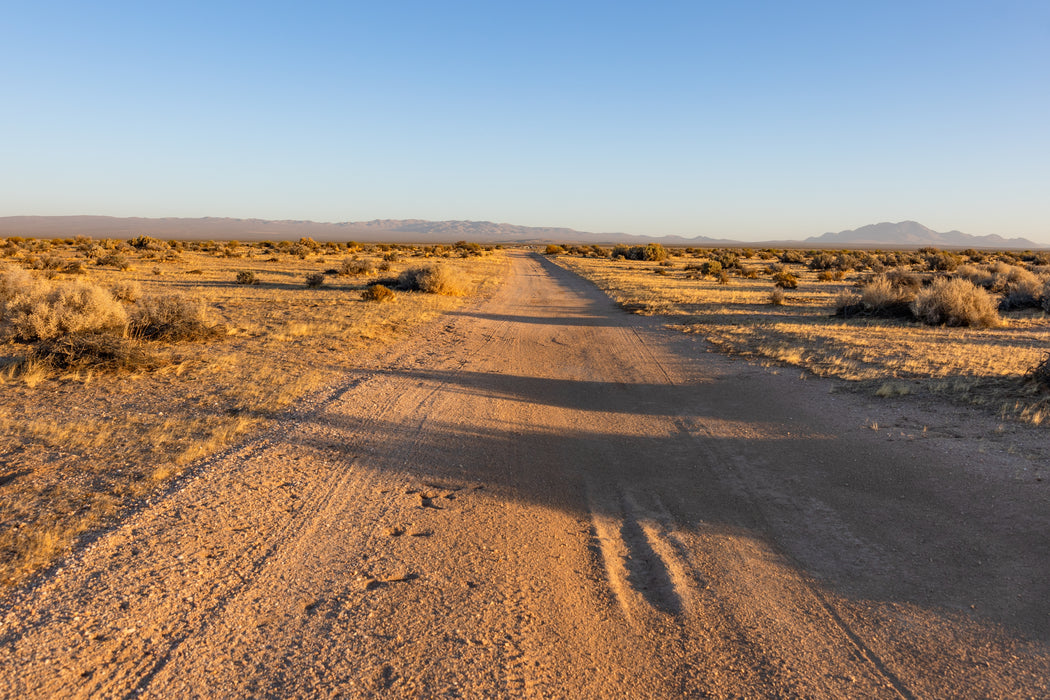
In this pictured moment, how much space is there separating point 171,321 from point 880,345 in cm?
1567

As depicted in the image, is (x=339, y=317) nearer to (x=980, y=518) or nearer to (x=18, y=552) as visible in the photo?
(x=18, y=552)

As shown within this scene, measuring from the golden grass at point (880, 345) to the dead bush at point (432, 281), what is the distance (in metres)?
7.41

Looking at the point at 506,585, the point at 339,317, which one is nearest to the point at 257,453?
the point at 506,585

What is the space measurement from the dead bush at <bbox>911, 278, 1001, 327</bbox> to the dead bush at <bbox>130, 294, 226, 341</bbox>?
1860cm

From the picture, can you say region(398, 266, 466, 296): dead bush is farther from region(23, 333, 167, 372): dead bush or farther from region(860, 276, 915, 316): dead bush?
region(23, 333, 167, 372): dead bush

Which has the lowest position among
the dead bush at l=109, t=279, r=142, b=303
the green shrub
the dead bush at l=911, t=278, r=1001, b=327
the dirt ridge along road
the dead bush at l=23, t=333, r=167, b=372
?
the dirt ridge along road

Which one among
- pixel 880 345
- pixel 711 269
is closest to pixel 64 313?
pixel 880 345

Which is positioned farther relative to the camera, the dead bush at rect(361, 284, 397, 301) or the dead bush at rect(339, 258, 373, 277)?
the dead bush at rect(339, 258, 373, 277)

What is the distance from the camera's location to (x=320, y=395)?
9336mm

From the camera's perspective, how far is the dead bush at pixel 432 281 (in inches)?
1053

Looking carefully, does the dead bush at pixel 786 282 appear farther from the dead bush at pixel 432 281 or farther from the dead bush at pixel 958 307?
the dead bush at pixel 432 281

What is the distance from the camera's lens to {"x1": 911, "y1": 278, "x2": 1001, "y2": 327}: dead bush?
645 inches

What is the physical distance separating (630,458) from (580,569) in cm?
256

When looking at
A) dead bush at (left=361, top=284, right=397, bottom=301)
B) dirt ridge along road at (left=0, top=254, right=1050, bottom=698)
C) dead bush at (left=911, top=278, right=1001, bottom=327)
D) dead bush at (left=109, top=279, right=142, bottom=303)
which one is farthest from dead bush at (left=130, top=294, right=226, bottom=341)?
dead bush at (left=911, top=278, right=1001, bottom=327)
